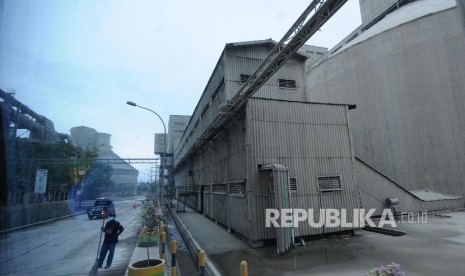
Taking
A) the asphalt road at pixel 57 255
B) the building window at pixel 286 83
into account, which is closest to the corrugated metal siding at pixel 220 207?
the asphalt road at pixel 57 255

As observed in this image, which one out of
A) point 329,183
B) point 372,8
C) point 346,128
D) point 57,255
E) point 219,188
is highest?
point 372,8

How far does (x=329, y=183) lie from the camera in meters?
13.4

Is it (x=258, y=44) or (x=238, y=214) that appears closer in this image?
(x=238, y=214)

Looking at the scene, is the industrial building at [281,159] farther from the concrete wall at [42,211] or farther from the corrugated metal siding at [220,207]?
the concrete wall at [42,211]

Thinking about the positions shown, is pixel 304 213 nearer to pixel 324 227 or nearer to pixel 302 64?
pixel 324 227

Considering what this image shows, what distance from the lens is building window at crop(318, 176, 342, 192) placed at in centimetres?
1314

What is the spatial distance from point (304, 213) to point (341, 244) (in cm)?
197

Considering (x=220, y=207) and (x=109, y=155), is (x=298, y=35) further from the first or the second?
(x=109, y=155)

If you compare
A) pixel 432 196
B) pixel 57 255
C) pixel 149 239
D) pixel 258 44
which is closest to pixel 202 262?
pixel 149 239

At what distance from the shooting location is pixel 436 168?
83.4ft

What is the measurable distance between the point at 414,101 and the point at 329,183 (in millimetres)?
20481

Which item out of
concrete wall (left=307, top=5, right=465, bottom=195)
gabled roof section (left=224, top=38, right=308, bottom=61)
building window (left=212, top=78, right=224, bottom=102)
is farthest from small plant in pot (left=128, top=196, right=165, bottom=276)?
concrete wall (left=307, top=5, right=465, bottom=195)

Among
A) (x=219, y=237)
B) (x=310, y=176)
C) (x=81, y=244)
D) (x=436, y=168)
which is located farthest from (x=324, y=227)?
(x=436, y=168)

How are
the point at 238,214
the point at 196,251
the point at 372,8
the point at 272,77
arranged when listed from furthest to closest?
the point at 372,8 → the point at 272,77 → the point at 238,214 → the point at 196,251
